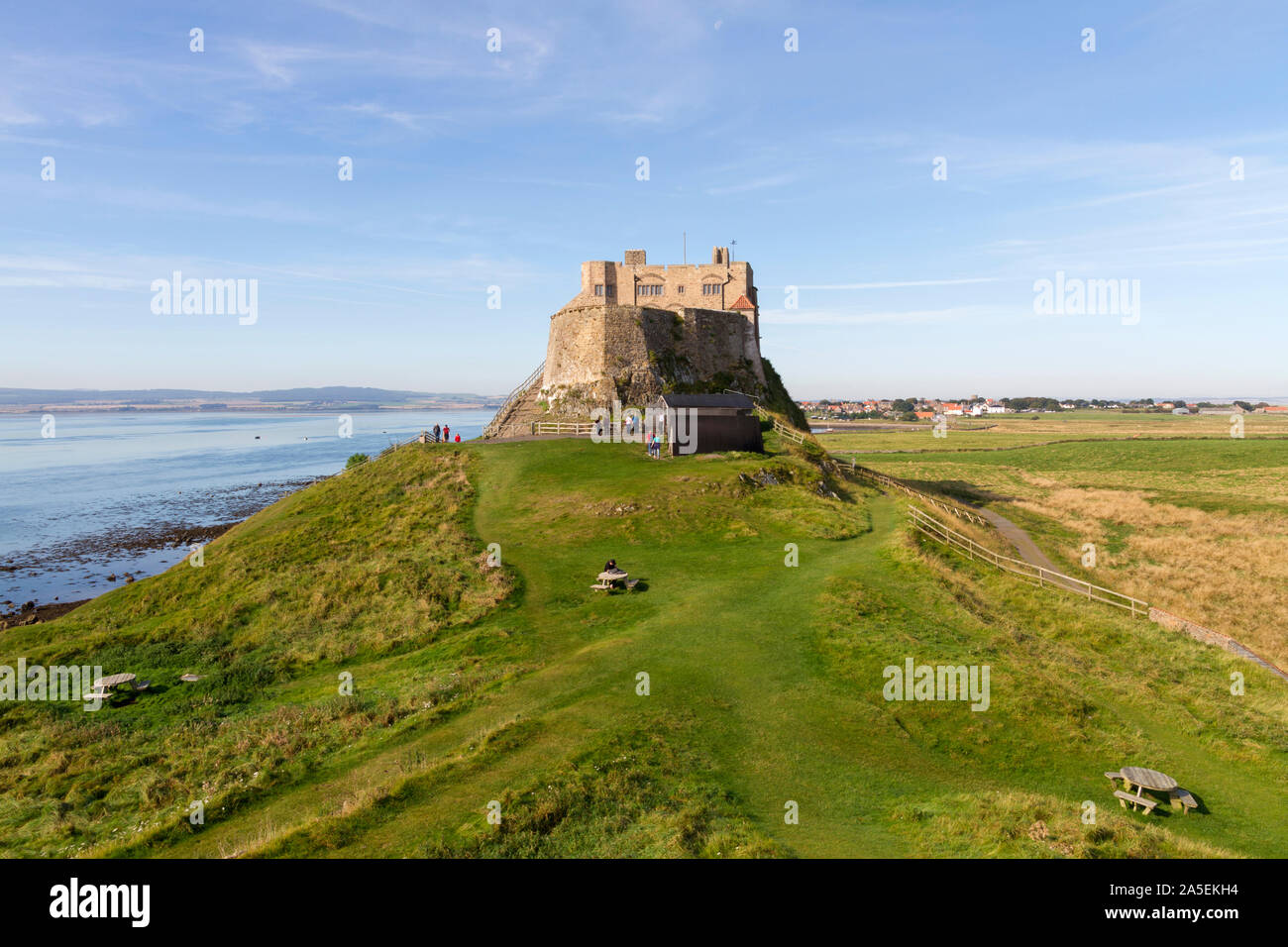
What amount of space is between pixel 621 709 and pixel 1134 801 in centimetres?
1110

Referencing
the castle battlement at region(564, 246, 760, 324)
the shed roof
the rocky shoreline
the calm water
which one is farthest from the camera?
the castle battlement at region(564, 246, 760, 324)

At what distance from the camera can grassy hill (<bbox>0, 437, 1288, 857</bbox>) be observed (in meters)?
11.2

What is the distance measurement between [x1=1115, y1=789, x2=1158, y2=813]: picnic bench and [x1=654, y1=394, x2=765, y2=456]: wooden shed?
28777 millimetres

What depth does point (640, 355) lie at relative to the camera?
57312 mm

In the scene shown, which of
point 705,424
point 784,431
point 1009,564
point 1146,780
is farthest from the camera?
point 784,431

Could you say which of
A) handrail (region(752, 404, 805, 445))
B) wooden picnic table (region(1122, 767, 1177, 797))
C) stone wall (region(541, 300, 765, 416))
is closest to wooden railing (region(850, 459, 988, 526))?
handrail (region(752, 404, 805, 445))

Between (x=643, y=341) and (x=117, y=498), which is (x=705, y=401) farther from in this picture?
(x=117, y=498)

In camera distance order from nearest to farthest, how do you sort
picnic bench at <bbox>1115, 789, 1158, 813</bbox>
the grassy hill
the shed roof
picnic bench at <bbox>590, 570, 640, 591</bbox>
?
the grassy hill < picnic bench at <bbox>1115, 789, 1158, 813</bbox> < picnic bench at <bbox>590, 570, 640, 591</bbox> < the shed roof

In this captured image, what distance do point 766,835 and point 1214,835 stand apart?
31.2 feet

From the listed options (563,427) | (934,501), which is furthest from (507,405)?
(934,501)

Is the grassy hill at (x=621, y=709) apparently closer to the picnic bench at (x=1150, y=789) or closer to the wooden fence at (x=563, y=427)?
the picnic bench at (x=1150, y=789)

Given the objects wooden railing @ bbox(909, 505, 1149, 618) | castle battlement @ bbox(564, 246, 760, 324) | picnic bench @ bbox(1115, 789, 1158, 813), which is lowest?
picnic bench @ bbox(1115, 789, 1158, 813)

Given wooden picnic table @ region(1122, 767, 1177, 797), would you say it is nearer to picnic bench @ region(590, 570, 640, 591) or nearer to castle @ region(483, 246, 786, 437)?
picnic bench @ region(590, 570, 640, 591)
